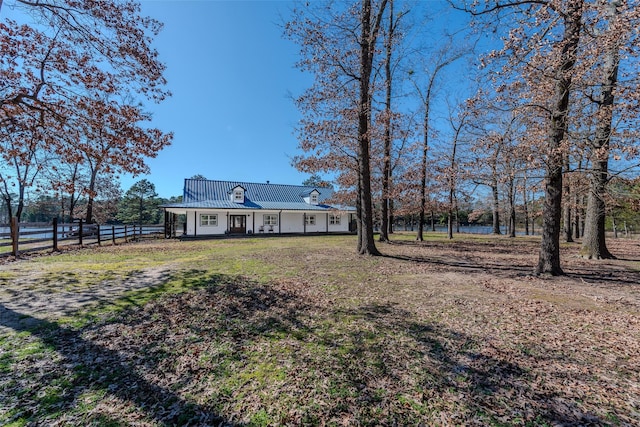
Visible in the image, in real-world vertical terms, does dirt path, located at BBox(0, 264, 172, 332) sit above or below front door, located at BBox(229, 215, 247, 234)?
below

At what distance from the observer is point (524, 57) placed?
6.27 metres

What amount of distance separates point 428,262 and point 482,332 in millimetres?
6020

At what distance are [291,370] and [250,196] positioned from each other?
26.6m

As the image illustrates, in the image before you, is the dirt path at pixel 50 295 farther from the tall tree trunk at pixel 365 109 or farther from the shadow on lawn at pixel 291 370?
the tall tree trunk at pixel 365 109

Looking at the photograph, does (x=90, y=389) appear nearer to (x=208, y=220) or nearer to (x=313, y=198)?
(x=208, y=220)

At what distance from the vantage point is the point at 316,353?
335 centimetres

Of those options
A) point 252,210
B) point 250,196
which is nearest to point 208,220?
point 252,210

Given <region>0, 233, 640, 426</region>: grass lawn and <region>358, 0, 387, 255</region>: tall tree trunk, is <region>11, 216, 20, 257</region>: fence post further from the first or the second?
<region>358, 0, 387, 255</region>: tall tree trunk

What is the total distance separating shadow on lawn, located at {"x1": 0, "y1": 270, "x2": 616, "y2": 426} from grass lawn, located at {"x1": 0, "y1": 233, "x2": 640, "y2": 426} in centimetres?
2

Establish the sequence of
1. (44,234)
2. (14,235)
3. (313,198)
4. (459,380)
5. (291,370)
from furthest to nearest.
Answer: (313,198), (44,234), (14,235), (291,370), (459,380)

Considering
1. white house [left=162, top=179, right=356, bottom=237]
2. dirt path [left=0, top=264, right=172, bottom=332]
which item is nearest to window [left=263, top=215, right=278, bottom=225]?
white house [left=162, top=179, right=356, bottom=237]

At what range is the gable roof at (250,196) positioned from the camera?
25.7 meters

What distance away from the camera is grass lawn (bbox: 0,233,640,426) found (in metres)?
2.42

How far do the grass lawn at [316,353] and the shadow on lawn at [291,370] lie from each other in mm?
17
